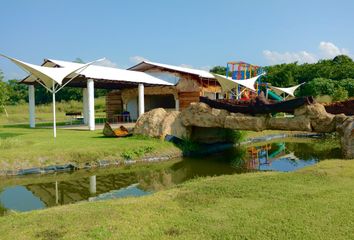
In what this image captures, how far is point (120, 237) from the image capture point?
468cm

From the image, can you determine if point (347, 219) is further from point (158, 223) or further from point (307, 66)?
point (307, 66)

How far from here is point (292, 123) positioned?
43.6 ft

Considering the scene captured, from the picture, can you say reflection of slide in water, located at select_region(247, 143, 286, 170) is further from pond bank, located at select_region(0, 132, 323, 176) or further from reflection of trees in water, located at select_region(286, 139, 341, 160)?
pond bank, located at select_region(0, 132, 323, 176)

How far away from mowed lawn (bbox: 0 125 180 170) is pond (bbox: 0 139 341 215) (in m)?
0.67

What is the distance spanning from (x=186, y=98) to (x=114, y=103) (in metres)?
6.78

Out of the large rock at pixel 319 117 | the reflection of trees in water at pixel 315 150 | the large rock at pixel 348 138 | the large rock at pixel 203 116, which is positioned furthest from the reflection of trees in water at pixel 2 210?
the reflection of trees in water at pixel 315 150

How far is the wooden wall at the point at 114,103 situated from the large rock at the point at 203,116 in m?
13.2

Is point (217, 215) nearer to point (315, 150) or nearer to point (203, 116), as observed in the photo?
point (203, 116)

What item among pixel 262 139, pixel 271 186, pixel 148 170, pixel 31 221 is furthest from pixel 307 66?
pixel 31 221

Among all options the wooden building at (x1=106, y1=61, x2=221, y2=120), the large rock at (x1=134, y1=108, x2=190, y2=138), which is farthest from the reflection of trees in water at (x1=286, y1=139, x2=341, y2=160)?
the wooden building at (x1=106, y1=61, x2=221, y2=120)

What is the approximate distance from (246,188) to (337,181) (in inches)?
78.4

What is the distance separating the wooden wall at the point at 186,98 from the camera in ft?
86.4

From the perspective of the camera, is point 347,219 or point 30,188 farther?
point 30,188

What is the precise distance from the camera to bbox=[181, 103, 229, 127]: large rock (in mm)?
15704
